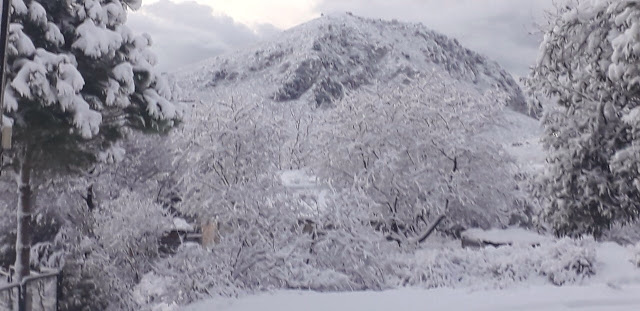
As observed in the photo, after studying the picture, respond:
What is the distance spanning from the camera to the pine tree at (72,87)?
10.5 metres

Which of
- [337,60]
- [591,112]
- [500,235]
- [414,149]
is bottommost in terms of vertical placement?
[500,235]

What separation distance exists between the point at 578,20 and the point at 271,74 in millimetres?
125764

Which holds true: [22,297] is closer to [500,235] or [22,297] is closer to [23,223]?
A: [23,223]

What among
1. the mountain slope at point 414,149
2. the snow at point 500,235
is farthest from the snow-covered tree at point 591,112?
the snow at point 500,235

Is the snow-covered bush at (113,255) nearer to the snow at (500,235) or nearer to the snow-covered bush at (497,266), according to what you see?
the snow-covered bush at (497,266)

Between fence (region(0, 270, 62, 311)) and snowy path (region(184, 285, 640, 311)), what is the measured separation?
97.4 inches

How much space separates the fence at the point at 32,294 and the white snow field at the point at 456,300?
2.30 meters

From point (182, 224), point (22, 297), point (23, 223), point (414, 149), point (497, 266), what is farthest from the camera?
point (414, 149)

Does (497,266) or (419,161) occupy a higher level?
(419,161)

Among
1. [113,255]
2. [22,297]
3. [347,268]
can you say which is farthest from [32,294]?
[347,268]

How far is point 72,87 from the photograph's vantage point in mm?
10602

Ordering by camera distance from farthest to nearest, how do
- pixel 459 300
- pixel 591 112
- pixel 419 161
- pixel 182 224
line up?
pixel 419 161 → pixel 182 224 → pixel 459 300 → pixel 591 112

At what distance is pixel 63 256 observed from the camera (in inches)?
730

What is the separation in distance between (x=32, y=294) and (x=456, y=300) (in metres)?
6.30
